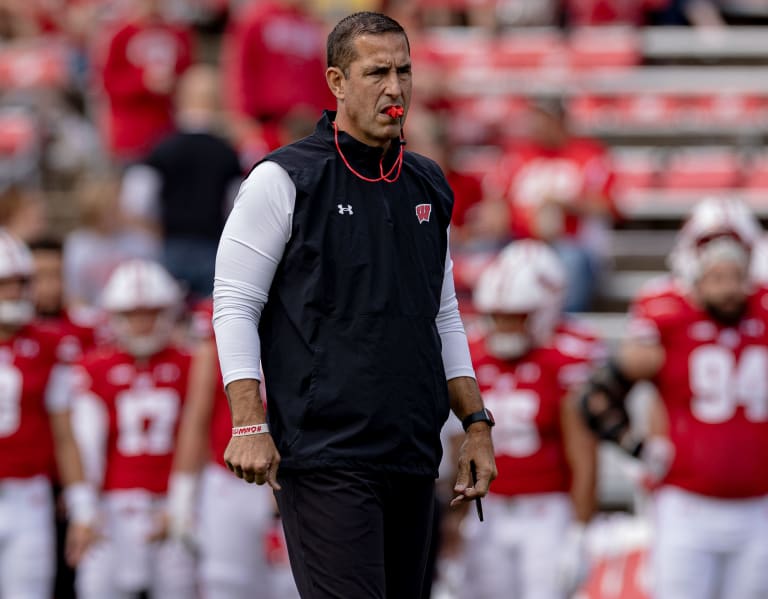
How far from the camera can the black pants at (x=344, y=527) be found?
3.73 metres

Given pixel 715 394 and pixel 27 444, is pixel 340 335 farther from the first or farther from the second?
pixel 27 444

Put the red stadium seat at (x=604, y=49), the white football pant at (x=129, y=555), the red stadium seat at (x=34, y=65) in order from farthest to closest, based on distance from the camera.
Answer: the red stadium seat at (x=34, y=65), the red stadium seat at (x=604, y=49), the white football pant at (x=129, y=555)

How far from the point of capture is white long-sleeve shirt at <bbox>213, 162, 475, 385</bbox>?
3.75 m

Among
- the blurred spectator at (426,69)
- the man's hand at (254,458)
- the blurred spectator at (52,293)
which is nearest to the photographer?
the man's hand at (254,458)

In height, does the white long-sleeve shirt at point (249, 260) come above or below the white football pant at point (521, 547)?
above

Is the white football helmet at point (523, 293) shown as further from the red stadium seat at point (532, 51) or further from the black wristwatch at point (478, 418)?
the red stadium seat at point (532, 51)

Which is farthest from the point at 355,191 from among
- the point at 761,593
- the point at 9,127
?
the point at 9,127

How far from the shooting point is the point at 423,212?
392 cm

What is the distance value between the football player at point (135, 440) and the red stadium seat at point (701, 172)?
497 centimetres

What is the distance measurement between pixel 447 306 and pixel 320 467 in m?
0.61

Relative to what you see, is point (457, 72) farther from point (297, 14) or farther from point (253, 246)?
point (253, 246)

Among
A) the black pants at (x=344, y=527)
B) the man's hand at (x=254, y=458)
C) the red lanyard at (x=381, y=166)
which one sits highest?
the red lanyard at (x=381, y=166)

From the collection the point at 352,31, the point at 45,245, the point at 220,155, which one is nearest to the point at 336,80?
the point at 352,31

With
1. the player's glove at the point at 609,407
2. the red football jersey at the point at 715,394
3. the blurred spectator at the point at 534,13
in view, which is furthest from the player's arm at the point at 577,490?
the blurred spectator at the point at 534,13
